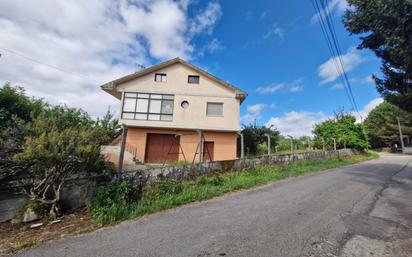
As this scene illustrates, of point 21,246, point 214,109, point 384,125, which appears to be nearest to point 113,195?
point 21,246

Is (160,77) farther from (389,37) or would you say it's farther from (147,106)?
(389,37)

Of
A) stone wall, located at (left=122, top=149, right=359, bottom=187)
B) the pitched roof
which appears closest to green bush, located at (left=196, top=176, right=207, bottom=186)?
stone wall, located at (left=122, top=149, right=359, bottom=187)

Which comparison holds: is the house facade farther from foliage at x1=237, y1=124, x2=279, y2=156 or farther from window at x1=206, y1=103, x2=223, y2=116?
foliage at x1=237, y1=124, x2=279, y2=156

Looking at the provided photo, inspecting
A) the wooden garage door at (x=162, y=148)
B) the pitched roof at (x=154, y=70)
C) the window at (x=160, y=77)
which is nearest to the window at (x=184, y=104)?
the window at (x=160, y=77)

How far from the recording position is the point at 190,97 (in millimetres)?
16828

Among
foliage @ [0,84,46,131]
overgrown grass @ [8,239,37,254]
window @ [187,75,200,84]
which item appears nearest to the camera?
overgrown grass @ [8,239,37,254]

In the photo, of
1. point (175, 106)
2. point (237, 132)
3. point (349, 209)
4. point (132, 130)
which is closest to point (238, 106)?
point (237, 132)

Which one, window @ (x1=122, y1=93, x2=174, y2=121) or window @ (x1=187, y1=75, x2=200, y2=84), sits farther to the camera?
window @ (x1=187, y1=75, x2=200, y2=84)

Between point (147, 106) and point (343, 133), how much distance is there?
20.1 meters

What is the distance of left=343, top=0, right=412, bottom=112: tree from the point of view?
527cm

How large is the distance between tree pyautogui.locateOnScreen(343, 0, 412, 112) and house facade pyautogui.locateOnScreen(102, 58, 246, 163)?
10287 mm

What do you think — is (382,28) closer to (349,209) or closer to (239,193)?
(349,209)

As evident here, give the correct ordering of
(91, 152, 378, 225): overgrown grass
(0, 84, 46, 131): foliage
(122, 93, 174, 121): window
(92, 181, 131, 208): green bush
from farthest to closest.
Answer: (122, 93, 174, 121): window, (0, 84, 46, 131): foliage, (92, 181, 131, 208): green bush, (91, 152, 378, 225): overgrown grass

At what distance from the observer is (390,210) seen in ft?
16.6
